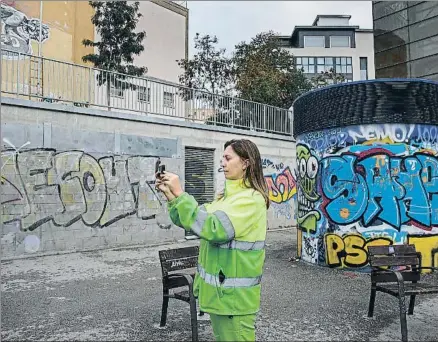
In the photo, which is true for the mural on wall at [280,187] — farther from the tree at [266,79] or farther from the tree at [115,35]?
the tree at [115,35]

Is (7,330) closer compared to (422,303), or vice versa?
(7,330)

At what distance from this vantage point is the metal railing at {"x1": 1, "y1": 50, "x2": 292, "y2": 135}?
388 inches

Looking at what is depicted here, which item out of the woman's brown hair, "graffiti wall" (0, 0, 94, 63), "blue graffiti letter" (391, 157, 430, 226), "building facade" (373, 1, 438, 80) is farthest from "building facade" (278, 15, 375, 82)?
the woman's brown hair

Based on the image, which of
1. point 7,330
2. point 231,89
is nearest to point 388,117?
point 7,330

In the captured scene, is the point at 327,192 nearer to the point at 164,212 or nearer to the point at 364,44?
the point at 164,212

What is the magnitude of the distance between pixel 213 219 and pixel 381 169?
18.9 feet

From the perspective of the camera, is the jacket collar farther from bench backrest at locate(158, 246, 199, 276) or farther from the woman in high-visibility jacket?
bench backrest at locate(158, 246, 199, 276)

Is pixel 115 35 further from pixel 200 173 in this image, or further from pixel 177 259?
pixel 177 259

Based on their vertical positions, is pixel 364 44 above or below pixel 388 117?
above

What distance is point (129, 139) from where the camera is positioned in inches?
446

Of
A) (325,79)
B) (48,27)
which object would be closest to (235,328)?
(48,27)

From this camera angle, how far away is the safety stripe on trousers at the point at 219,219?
246 centimetres

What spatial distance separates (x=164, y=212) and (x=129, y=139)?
241 centimetres

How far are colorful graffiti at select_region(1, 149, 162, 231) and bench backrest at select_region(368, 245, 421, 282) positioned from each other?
737 centimetres
